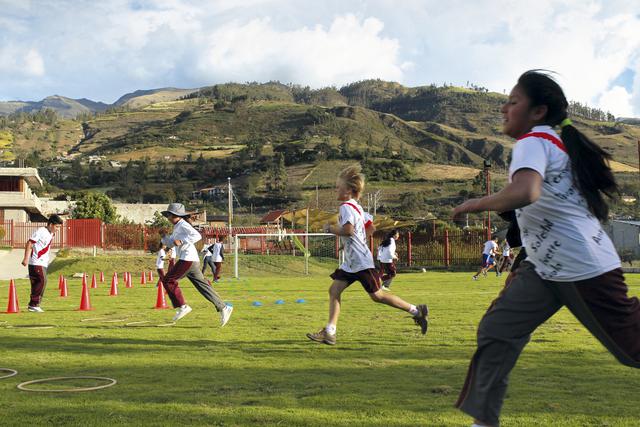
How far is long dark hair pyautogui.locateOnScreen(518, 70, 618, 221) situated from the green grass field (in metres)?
1.77

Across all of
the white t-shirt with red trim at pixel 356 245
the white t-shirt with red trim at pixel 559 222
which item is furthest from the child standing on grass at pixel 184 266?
the white t-shirt with red trim at pixel 559 222

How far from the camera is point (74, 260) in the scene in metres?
36.8

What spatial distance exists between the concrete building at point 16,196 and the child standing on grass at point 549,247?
62741mm

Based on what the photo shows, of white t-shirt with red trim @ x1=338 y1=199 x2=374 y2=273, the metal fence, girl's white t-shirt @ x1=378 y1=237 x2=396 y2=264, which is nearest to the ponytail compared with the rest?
white t-shirt with red trim @ x1=338 y1=199 x2=374 y2=273

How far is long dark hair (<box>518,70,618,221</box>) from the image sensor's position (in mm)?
4016

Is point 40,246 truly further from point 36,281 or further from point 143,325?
point 143,325

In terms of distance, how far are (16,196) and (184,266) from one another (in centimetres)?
5495

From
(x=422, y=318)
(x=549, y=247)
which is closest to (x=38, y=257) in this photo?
(x=422, y=318)

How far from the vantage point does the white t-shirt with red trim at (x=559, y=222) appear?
391 cm

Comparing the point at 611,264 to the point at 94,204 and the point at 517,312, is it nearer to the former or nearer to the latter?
the point at 517,312

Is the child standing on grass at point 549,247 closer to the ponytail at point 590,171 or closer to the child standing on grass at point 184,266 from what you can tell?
the ponytail at point 590,171

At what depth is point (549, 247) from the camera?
402cm

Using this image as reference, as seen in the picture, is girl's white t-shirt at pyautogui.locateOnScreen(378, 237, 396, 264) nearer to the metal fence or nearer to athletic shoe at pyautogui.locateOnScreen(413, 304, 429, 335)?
athletic shoe at pyautogui.locateOnScreen(413, 304, 429, 335)

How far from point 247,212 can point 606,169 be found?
108 metres
